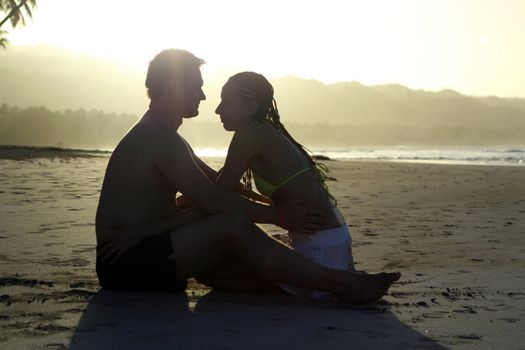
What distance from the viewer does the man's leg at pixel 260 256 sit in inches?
161

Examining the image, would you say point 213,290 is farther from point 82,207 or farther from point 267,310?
point 82,207

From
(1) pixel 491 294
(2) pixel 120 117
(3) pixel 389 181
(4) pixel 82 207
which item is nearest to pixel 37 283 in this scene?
(1) pixel 491 294

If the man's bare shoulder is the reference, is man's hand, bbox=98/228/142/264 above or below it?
below

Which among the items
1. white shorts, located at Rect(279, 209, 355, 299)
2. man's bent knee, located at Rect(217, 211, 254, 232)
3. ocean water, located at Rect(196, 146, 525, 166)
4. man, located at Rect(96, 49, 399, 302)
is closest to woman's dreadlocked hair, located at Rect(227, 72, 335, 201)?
man, located at Rect(96, 49, 399, 302)

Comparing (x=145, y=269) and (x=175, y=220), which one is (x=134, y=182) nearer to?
(x=175, y=220)

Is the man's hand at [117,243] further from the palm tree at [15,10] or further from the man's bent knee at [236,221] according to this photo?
the palm tree at [15,10]

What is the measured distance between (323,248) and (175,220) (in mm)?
888

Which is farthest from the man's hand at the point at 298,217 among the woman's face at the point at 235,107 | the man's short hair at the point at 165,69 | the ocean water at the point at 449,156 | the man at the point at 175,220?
the ocean water at the point at 449,156

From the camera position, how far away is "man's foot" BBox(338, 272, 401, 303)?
417 centimetres

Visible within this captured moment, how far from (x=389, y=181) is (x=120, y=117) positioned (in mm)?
44757

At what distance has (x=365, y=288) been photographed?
4.18 meters

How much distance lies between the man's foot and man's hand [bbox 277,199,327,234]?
0.37m

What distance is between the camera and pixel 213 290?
15.0ft

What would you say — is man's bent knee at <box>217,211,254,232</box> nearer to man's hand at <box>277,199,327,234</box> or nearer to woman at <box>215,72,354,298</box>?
man's hand at <box>277,199,327,234</box>
